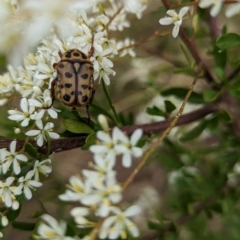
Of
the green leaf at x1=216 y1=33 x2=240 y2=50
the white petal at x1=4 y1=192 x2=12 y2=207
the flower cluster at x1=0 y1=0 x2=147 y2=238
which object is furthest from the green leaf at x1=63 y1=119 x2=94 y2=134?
the green leaf at x1=216 y1=33 x2=240 y2=50

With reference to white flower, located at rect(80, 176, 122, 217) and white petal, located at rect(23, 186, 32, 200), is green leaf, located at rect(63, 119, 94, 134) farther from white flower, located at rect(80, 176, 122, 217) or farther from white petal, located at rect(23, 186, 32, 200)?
white flower, located at rect(80, 176, 122, 217)

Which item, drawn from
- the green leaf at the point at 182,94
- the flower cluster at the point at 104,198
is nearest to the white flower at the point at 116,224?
the flower cluster at the point at 104,198

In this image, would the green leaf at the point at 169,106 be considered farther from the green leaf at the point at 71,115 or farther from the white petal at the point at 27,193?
the white petal at the point at 27,193

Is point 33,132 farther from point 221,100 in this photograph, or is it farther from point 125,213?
point 221,100

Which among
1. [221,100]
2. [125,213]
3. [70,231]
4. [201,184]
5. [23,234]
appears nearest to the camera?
[125,213]

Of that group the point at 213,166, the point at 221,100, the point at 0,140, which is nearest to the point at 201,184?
the point at 213,166
